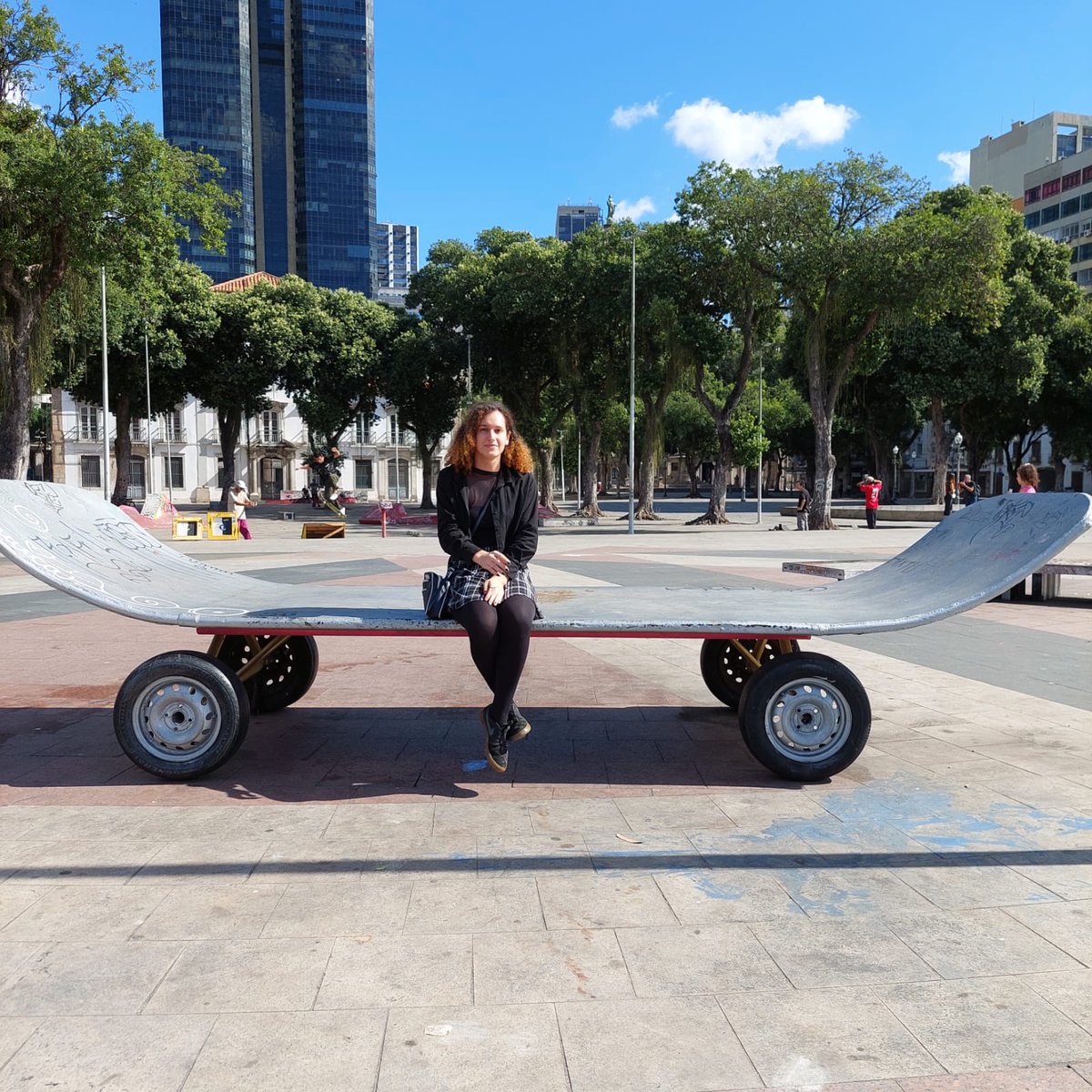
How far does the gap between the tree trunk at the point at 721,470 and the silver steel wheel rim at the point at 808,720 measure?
2741 centimetres

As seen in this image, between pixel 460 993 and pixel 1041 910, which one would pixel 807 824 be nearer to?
pixel 1041 910

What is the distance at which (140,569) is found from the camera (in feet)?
16.9

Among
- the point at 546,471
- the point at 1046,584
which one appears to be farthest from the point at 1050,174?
the point at 1046,584

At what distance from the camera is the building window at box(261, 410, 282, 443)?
67938 millimetres

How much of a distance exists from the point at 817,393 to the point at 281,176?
124 m

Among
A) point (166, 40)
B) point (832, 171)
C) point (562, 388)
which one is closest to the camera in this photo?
point (832, 171)

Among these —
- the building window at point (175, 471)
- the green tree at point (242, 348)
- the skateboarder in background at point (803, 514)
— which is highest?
the green tree at point (242, 348)

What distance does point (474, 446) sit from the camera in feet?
15.5

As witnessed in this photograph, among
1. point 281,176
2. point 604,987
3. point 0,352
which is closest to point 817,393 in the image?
point 0,352

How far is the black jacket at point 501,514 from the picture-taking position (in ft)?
15.2

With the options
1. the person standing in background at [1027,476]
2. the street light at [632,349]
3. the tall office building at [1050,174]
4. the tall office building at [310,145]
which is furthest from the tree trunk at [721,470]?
the tall office building at [310,145]

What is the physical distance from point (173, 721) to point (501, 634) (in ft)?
5.35

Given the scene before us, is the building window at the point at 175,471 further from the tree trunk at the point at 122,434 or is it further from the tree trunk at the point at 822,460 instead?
the tree trunk at the point at 822,460

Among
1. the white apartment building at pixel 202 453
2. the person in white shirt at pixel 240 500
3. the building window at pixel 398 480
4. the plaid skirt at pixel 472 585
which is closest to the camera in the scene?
the plaid skirt at pixel 472 585
